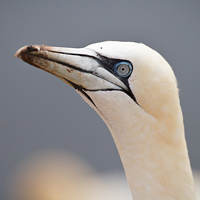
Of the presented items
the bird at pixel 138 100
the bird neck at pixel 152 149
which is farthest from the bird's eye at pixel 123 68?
the bird neck at pixel 152 149

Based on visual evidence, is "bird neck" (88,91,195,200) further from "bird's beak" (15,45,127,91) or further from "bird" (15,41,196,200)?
"bird's beak" (15,45,127,91)

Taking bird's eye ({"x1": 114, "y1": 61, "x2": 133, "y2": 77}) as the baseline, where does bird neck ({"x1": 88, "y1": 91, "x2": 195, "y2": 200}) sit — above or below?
below

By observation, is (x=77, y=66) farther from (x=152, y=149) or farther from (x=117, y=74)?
(x=152, y=149)

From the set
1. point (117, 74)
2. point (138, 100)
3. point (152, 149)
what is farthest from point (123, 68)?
point (152, 149)

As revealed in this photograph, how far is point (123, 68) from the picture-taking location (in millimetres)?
1993

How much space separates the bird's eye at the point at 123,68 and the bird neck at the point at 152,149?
0.14 meters

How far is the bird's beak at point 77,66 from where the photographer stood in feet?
6.33

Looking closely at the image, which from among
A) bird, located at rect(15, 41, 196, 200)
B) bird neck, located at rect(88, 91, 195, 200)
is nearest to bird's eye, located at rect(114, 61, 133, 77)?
bird, located at rect(15, 41, 196, 200)

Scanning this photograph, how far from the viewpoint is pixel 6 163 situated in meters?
5.75

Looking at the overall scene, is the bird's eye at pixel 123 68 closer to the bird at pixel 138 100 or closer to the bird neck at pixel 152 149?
the bird at pixel 138 100

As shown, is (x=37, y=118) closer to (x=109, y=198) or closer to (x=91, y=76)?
(x=109, y=198)

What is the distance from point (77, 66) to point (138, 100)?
1.24 ft

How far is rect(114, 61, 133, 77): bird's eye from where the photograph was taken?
6.50 feet

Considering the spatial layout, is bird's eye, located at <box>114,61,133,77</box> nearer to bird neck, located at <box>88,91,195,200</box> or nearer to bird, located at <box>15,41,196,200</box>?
bird, located at <box>15,41,196,200</box>
